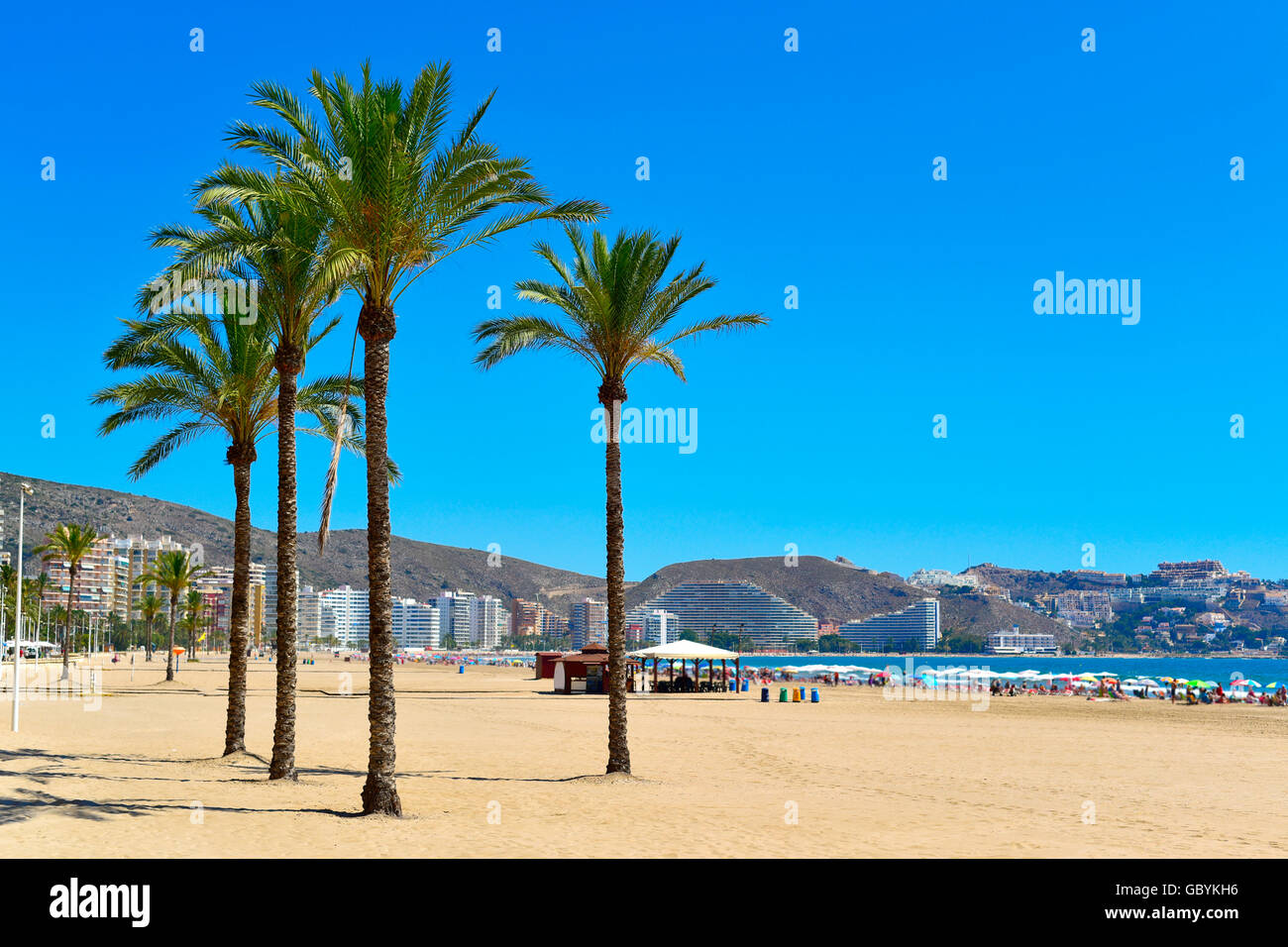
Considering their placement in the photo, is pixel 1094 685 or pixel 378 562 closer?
Answer: pixel 378 562

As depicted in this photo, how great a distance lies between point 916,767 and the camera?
66.8 feet

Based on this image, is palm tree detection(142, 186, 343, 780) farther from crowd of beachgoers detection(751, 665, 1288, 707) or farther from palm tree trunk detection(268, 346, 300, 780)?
crowd of beachgoers detection(751, 665, 1288, 707)

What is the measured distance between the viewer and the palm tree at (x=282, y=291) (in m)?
14.9

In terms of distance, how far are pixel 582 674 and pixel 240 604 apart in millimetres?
32720

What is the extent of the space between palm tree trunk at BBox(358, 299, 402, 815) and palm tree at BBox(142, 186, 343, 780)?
1748mm

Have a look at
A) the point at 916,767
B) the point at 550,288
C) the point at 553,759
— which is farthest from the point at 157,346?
the point at 916,767

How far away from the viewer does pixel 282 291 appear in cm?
1617

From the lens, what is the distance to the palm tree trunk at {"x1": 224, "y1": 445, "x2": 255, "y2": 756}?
1873 cm

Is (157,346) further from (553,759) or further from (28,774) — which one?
(553,759)

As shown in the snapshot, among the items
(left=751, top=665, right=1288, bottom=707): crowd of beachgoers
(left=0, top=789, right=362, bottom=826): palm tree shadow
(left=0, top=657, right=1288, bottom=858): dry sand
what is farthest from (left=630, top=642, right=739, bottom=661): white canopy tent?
(left=0, top=789, right=362, bottom=826): palm tree shadow

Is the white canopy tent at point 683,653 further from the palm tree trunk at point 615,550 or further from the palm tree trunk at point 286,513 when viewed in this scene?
the palm tree trunk at point 286,513

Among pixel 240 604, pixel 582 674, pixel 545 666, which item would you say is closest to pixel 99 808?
pixel 240 604

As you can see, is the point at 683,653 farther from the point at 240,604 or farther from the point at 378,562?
the point at 378,562
